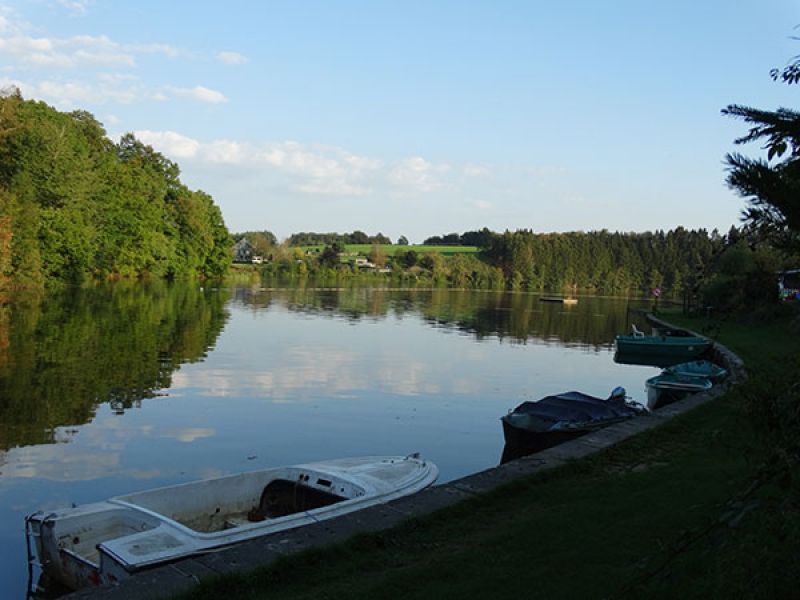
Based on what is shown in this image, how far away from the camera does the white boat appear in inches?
291

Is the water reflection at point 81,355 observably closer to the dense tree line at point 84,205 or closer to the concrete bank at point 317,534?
the dense tree line at point 84,205

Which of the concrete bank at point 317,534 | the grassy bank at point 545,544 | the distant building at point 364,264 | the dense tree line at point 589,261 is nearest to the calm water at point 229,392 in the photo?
the concrete bank at point 317,534

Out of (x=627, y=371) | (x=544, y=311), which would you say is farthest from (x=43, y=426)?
(x=544, y=311)

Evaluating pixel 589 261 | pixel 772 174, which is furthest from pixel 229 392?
pixel 589 261

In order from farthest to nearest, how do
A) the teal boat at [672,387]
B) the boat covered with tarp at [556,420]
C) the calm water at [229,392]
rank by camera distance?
the teal boat at [672,387], the boat covered with tarp at [556,420], the calm water at [229,392]

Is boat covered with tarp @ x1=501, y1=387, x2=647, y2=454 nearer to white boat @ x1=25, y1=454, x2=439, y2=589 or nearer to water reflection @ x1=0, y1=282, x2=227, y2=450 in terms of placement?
white boat @ x1=25, y1=454, x2=439, y2=589

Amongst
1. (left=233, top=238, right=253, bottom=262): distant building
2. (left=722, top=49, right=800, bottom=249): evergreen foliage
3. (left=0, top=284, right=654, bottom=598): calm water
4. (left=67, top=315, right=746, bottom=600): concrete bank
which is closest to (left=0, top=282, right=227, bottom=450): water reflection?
(left=0, top=284, right=654, bottom=598): calm water

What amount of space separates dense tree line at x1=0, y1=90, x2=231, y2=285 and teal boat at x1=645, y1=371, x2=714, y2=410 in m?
40.7

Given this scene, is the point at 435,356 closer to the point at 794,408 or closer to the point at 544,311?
the point at 794,408

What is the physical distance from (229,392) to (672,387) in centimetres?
1342

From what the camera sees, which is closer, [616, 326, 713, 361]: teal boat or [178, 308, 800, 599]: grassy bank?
[178, 308, 800, 599]: grassy bank

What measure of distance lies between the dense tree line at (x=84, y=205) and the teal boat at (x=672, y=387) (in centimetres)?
4073

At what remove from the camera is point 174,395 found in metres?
19.8

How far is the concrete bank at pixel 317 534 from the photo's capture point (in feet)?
20.0
